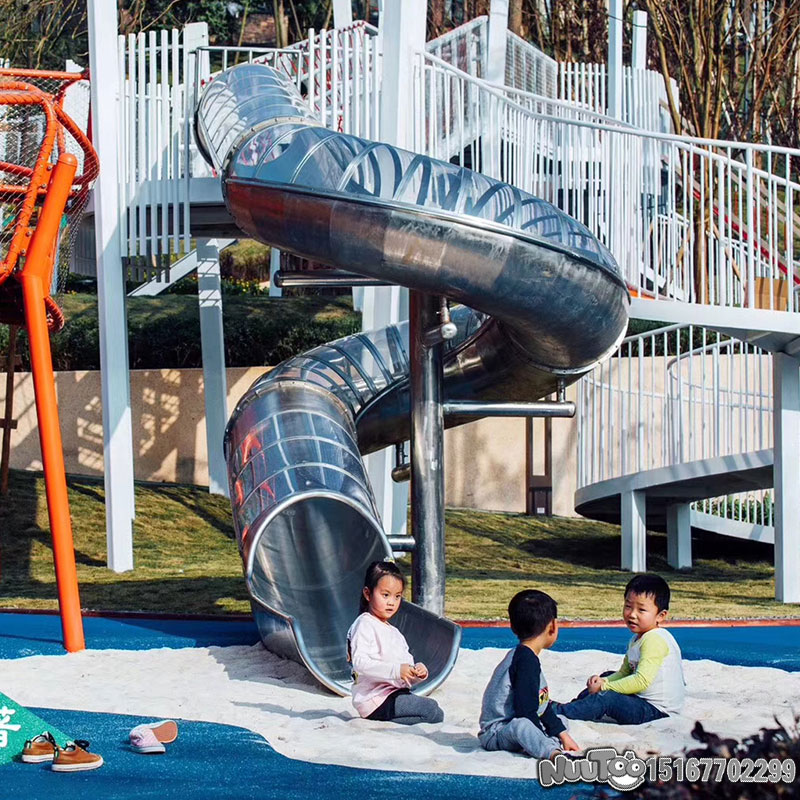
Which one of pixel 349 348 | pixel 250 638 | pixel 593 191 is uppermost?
pixel 593 191

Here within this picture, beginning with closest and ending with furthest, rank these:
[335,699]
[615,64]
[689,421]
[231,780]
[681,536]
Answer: [231,780] → [335,699] → [689,421] → [681,536] → [615,64]

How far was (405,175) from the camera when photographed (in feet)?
26.9

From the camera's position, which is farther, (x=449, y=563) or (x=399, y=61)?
(x=449, y=563)

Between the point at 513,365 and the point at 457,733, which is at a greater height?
the point at 513,365

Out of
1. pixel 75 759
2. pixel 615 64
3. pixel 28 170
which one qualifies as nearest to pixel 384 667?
pixel 75 759

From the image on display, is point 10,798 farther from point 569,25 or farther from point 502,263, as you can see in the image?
point 569,25

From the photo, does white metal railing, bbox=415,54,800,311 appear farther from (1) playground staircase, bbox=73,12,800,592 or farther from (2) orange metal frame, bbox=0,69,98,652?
(2) orange metal frame, bbox=0,69,98,652

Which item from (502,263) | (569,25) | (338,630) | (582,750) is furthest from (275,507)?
(569,25)

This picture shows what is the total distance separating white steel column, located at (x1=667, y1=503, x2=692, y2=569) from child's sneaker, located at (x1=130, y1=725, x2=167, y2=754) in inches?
395

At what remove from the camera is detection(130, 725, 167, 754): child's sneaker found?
645cm

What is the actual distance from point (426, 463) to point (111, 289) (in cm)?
527

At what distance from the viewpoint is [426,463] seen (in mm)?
9398

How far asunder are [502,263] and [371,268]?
2.42 ft

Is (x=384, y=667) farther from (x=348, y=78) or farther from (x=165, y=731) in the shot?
(x=348, y=78)
